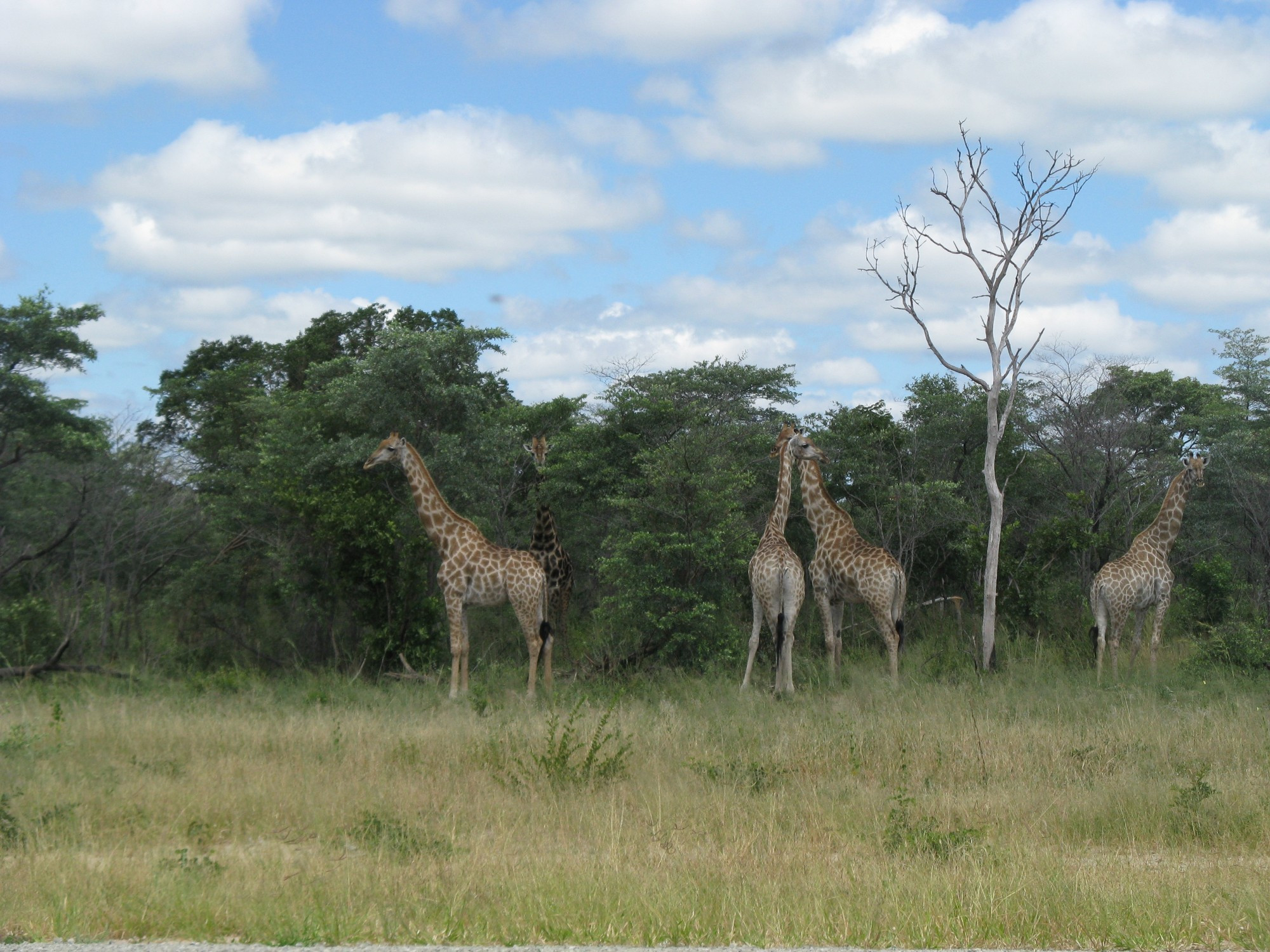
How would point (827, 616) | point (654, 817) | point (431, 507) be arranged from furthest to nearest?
point (827, 616) < point (431, 507) < point (654, 817)

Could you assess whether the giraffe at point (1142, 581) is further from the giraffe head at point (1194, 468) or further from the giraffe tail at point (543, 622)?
the giraffe tail at point (543, 622)

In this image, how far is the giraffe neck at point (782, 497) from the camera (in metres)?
14.6

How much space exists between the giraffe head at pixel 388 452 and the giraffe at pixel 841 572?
4869 millimetres

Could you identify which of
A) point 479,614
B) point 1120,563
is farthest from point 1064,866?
point 479,614

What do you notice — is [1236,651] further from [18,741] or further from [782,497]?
[18,741]

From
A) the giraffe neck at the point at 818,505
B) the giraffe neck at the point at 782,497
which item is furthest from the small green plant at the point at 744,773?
the giraffe neck at the point at 818,505

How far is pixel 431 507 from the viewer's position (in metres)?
14.5

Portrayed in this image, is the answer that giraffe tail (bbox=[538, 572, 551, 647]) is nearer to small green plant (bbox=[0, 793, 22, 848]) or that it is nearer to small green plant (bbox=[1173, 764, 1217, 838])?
small green plant (bbox=[0, 793, 22, 848])

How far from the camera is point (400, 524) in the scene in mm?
16266

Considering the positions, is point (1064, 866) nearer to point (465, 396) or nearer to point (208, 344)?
point (465, 396)

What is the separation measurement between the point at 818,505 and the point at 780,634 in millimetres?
2173

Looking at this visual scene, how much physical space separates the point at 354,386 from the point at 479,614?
4092 millimetres

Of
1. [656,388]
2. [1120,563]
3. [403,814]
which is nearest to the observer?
[403,814]

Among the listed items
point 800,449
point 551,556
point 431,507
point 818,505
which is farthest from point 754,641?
point 431,507
